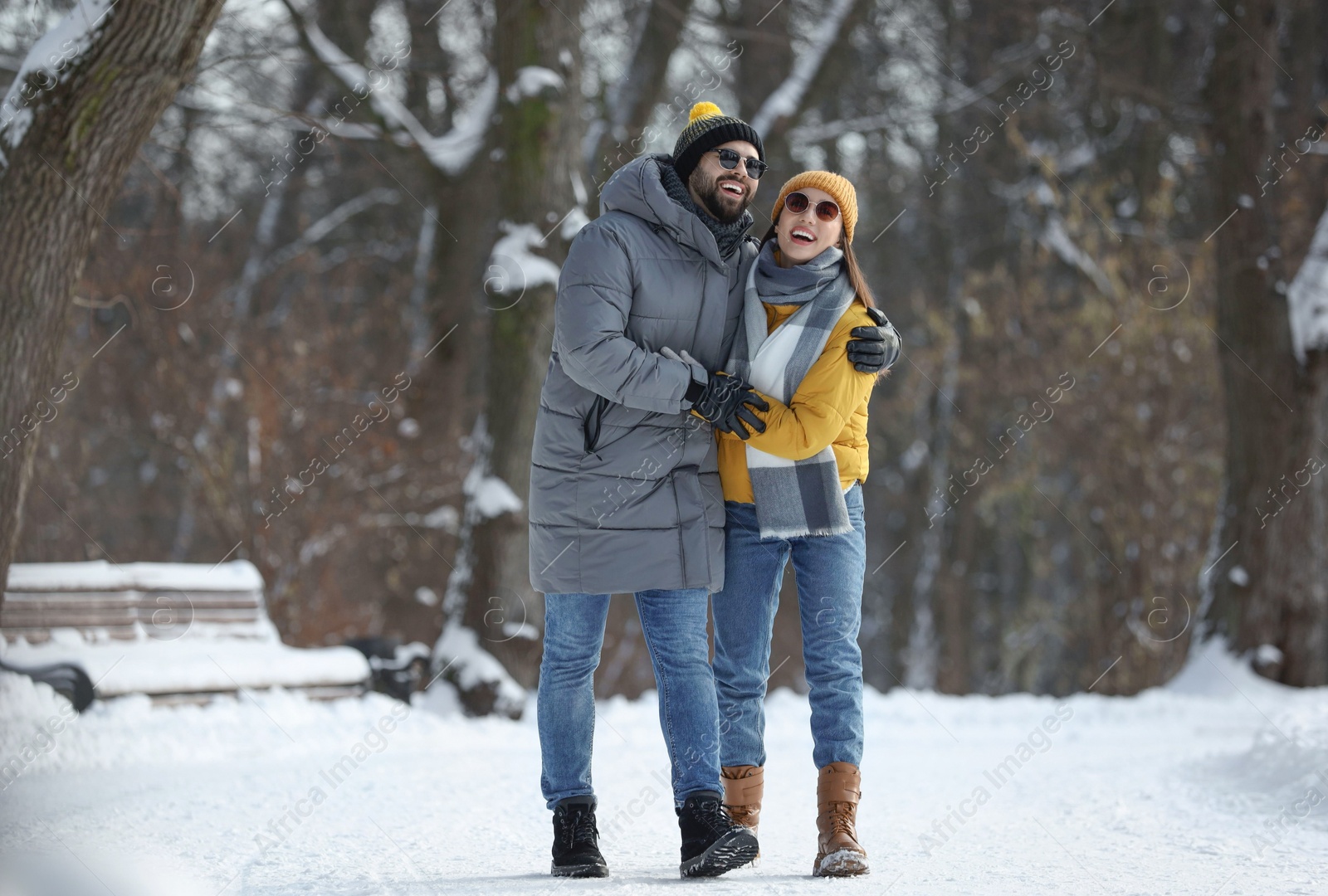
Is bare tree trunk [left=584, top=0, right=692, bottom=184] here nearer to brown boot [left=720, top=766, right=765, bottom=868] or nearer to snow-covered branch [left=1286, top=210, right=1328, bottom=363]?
snow-covered branch [left=1286, top=210, right=1328, bottom=363]

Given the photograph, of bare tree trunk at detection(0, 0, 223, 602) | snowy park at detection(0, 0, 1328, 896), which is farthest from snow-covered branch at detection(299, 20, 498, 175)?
bare tree trunk at detection(0, 0, 223, 602)

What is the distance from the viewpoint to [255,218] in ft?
52.0

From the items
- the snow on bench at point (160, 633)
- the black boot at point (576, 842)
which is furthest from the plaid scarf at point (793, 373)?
the snow on bench at point (160, 633)

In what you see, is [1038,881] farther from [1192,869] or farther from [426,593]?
[426,593]

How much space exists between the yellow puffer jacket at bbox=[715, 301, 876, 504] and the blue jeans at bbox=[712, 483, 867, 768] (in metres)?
0.10

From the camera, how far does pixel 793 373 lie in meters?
Result: 3.33

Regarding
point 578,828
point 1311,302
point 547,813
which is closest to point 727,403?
point 578,828

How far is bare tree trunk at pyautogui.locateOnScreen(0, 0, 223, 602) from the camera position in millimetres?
4352

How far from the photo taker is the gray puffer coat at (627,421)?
10.4 ft

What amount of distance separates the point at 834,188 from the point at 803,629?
1.15m

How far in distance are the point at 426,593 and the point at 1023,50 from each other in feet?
24.9

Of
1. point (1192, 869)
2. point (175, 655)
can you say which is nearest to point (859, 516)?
point (1192, 869)

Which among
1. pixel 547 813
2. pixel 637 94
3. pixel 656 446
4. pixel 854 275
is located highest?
pixel 637 94

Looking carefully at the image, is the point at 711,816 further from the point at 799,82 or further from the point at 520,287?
the point at 799,82
